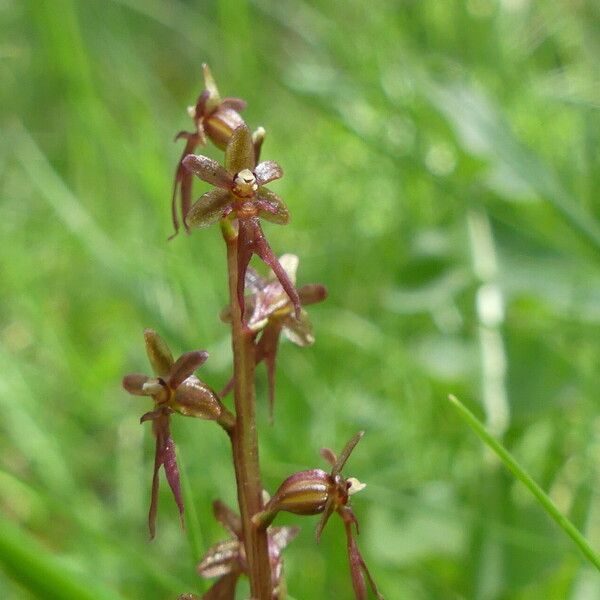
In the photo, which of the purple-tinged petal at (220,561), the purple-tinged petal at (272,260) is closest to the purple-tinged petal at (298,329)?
the purple-tinged petal at (272,260)

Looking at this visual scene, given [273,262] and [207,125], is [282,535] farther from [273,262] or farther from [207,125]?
[207,125]

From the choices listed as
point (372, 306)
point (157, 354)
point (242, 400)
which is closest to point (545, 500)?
point (242, 400)

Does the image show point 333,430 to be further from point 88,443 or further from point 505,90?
point 505,90

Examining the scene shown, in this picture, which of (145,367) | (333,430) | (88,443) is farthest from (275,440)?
(88,443)

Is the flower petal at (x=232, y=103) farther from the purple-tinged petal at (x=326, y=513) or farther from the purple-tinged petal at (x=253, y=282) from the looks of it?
the purple-tinged petal at (x=326, y=513)

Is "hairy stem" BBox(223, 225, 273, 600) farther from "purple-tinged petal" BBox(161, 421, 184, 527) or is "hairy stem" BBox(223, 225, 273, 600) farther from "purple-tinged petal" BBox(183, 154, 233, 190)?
"purple-tinged petal" BBox(183, 154, 233, 190)

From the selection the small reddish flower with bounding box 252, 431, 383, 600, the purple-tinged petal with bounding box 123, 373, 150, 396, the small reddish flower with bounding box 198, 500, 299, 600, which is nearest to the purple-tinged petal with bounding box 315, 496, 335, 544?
the small reddish flower with bounding box 252, 431, 383, 600

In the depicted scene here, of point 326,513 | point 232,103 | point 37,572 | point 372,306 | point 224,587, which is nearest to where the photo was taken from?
point 37,572
